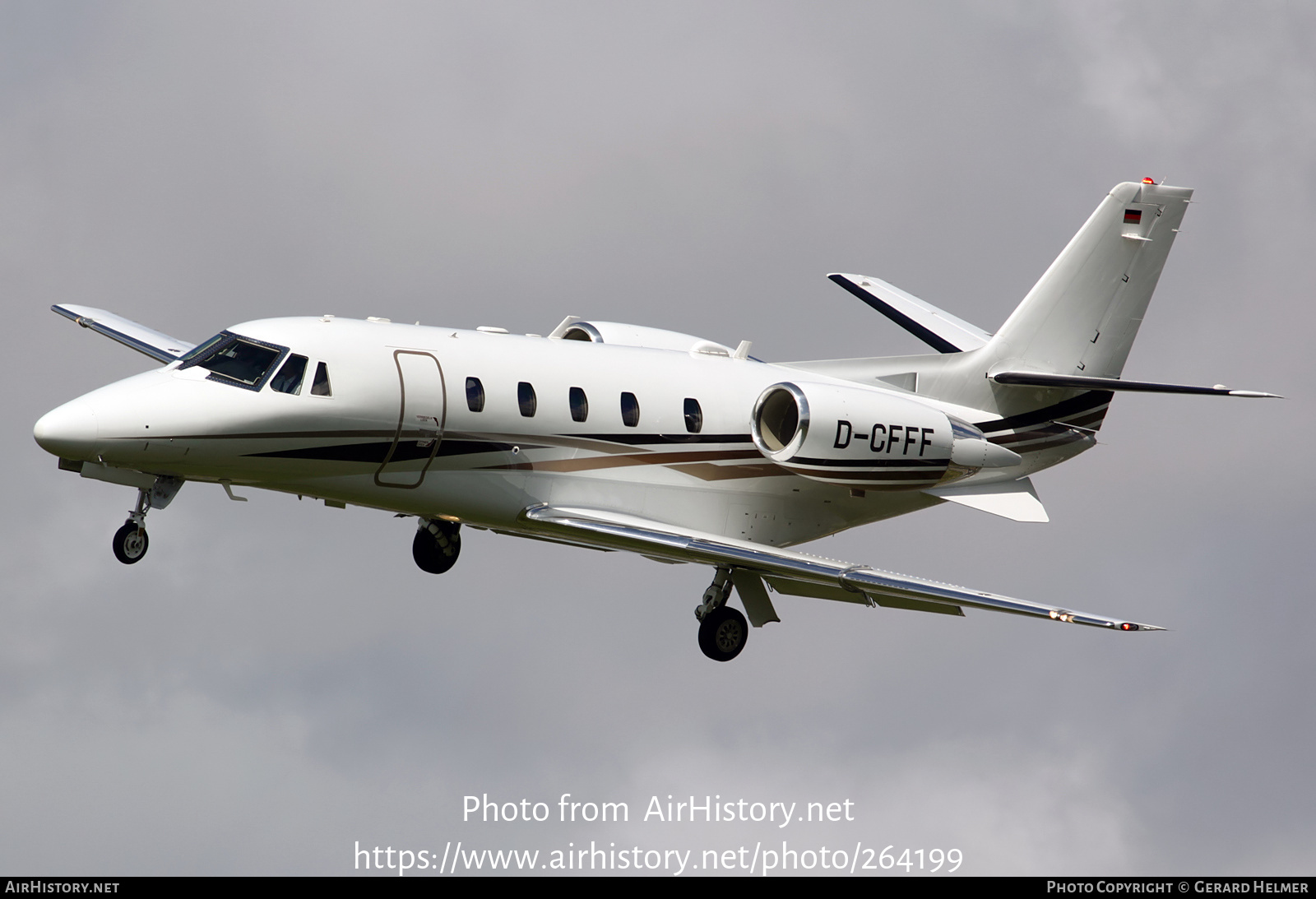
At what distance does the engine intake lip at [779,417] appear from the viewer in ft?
93.5

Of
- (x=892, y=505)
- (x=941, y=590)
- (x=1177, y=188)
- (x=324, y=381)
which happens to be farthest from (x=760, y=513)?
(x=1177, y=188)

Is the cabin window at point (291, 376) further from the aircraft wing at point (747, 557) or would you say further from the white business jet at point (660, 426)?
the aircraft wing at point (747, 557)

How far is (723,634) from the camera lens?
29.3 meters

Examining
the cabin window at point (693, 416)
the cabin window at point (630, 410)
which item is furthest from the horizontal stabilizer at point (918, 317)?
the cabin window at point (630, 410)

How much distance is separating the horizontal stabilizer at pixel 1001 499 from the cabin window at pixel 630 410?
5.91m

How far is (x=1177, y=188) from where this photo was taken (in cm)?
3331

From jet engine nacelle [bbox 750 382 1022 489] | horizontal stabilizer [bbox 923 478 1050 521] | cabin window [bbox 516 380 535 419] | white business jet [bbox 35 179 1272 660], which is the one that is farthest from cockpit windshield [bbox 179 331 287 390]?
horizontal stabilizer [bbox 923 478 1050 521]

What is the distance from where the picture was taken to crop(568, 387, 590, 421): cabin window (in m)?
27.3

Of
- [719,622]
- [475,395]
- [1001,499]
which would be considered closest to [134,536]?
[475,395]

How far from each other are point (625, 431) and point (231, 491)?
6.36m

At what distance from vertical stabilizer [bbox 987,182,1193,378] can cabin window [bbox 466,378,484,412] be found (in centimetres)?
1126

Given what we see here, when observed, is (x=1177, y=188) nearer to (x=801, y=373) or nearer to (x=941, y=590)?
(x=801, y=373)

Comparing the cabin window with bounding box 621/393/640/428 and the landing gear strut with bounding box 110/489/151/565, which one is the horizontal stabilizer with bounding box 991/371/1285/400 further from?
the landing gear strut with bounding box 110/489/151/565

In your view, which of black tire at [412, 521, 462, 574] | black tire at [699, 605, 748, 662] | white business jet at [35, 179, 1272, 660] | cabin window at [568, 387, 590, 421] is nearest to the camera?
white business jet at [35, 179, 1272, 660]
